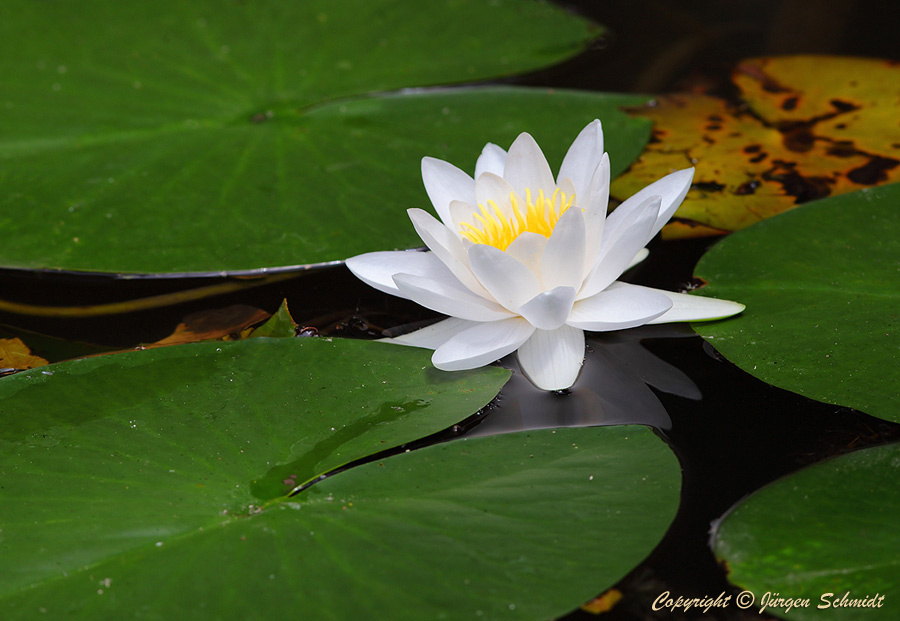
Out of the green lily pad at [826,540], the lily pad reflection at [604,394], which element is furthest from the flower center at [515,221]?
the green lily pad at [826,540]

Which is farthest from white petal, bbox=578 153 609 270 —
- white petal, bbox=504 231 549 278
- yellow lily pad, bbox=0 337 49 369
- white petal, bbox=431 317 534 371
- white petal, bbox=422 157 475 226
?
yellow lily pad, bbox=0 337 49 369

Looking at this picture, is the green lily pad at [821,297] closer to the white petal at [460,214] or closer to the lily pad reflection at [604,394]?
the lily pad reflection at [604,394]

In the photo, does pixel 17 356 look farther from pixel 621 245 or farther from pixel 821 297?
pixel 821 297

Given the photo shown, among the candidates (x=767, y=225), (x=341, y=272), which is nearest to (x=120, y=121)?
(x=341, y=272)

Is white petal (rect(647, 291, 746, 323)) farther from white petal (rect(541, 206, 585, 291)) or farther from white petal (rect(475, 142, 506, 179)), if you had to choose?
white petal (rect(475, 142, 506, 179))

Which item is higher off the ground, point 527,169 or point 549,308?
point 527,169

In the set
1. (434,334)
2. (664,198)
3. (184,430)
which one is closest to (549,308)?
(434,334)
